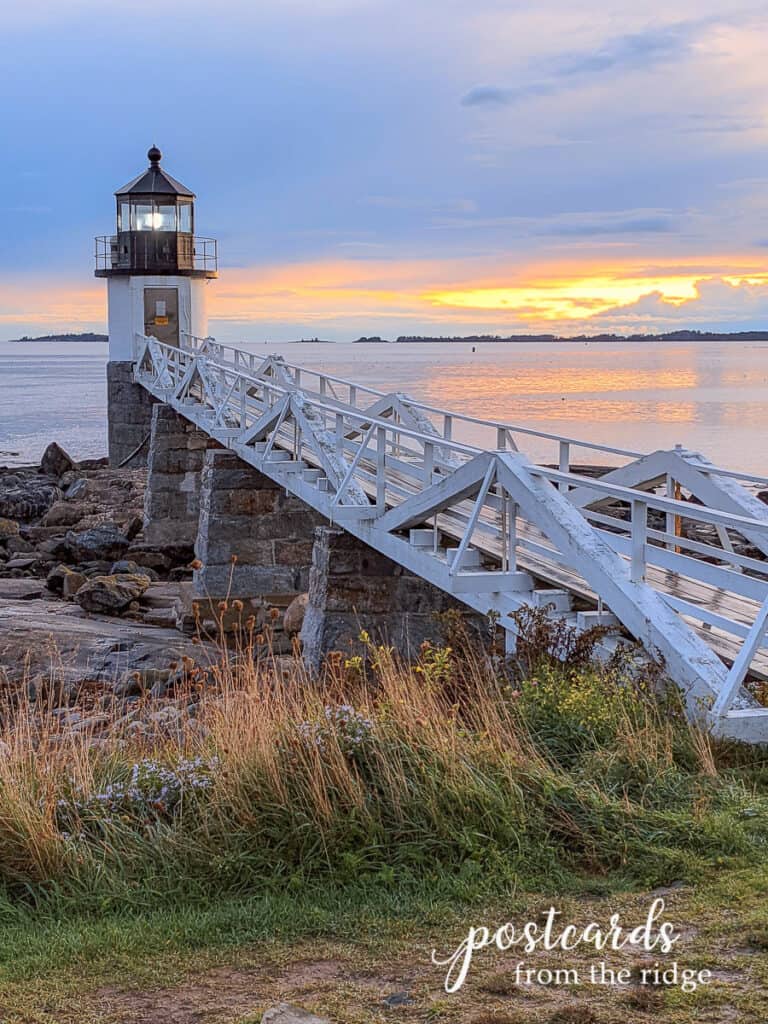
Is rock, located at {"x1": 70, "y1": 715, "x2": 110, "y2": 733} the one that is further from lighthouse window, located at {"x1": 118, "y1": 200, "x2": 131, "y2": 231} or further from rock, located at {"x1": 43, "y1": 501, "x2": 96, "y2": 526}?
lighthouse window, located at {"x1": 118, "y1": 200, "x2": 131, "y2": 231}

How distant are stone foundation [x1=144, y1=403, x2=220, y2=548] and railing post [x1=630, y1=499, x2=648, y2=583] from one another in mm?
16016

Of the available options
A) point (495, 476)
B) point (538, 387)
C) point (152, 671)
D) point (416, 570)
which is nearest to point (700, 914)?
point (495, 476)

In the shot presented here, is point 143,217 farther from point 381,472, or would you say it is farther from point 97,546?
point 381,472

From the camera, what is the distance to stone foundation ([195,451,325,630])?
16.8 m

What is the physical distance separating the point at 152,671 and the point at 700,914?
8.65 metres

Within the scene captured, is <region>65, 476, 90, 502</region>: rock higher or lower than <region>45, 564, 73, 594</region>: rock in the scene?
higher

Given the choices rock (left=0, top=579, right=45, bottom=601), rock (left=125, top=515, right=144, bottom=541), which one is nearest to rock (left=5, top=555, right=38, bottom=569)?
rock (left=0, top=579, right=45, bottom=601)

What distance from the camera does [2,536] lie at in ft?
73.6

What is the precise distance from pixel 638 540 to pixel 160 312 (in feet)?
95.5

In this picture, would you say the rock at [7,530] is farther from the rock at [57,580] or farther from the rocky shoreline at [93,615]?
the rock at [57,580]

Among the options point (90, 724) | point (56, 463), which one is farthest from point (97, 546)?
point (56, 463)

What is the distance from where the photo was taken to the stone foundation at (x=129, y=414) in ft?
112

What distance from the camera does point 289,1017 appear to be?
3764 millimetres

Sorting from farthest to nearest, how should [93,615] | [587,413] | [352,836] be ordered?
[587,413] < [93,615] < [352,836]
